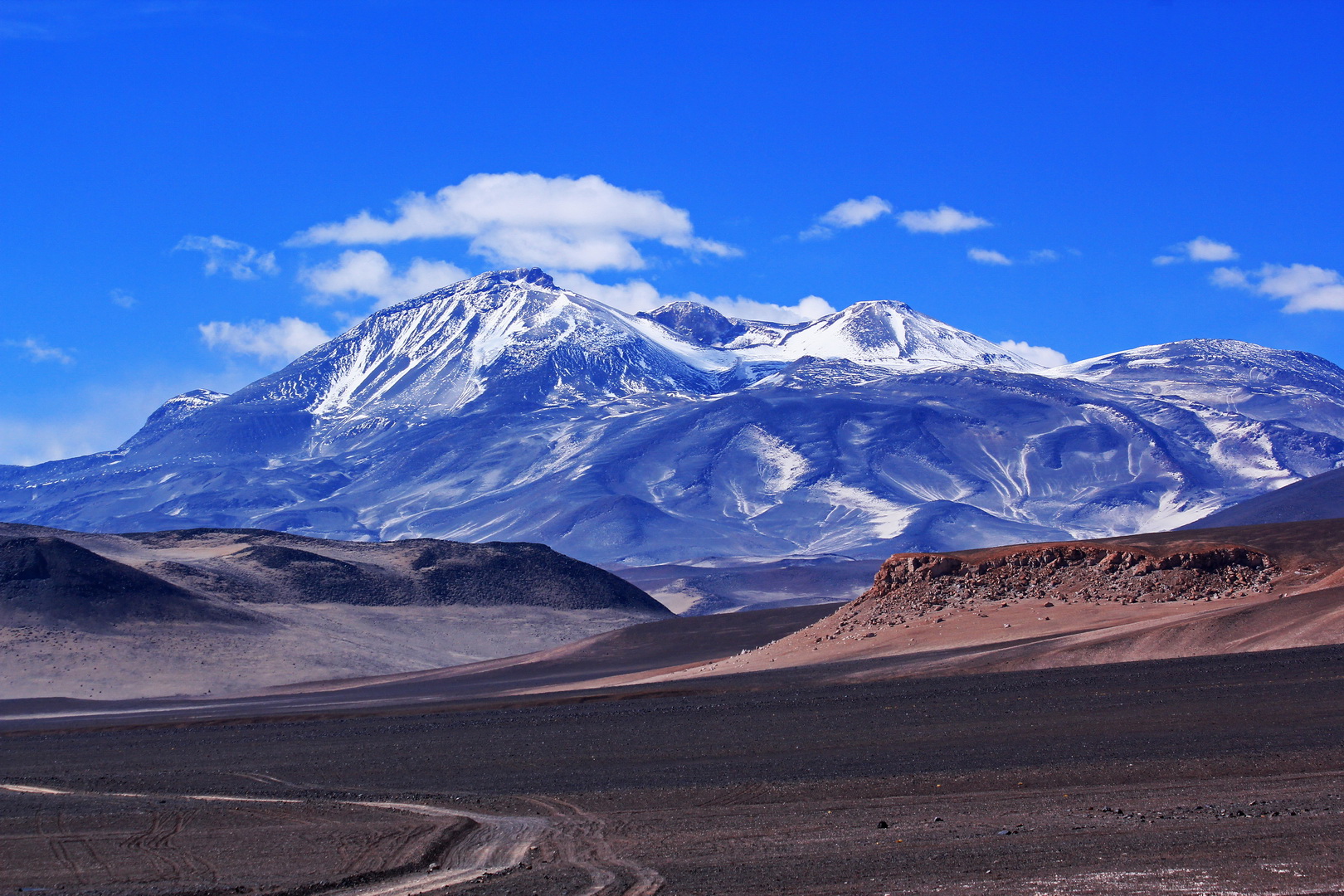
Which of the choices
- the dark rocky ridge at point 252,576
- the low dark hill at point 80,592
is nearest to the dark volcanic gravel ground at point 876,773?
the low dark hill at point 80,592

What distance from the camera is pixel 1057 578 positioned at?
137 ft

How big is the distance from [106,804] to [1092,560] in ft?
99.5

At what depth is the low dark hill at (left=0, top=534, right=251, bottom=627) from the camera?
217 ft

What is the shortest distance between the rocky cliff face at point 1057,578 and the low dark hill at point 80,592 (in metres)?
38.5

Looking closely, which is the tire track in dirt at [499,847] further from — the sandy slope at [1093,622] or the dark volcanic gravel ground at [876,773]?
the sandy slope at [1093,622]

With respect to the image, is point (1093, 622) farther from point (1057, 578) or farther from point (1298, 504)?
point (1298, 504)

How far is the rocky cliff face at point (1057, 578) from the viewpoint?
39.8 meters

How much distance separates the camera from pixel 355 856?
1567 centimetres

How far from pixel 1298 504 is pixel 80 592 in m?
133

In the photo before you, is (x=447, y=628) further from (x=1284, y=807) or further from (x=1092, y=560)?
(x=1284, y=807)

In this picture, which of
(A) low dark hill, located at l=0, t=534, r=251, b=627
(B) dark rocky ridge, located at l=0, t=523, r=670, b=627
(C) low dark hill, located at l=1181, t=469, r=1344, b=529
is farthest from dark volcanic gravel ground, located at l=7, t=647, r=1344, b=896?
(C) low dark hill, located at l=1181, t=469, r=1344, b=529

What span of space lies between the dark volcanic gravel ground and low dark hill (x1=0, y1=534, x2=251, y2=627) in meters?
33.3

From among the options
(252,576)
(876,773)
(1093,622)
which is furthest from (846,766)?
(252,576)

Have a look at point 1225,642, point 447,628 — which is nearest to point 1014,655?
point 1225,642
